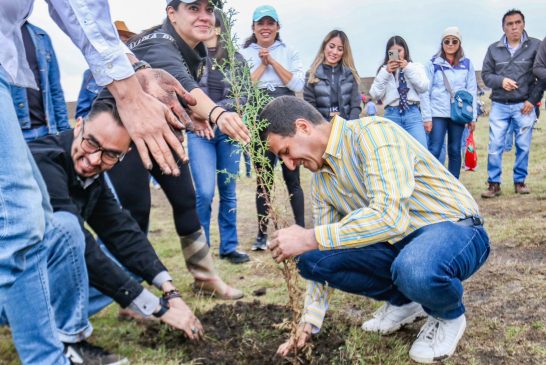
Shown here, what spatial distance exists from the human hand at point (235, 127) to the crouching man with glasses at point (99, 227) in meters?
0.47

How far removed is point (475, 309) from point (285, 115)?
5.85ft

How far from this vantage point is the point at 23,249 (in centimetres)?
190

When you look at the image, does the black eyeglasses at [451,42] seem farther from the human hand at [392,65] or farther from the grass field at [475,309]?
the grass field at [475,309]

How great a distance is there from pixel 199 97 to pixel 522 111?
5.80 m

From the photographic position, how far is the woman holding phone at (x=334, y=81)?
597 centimetres

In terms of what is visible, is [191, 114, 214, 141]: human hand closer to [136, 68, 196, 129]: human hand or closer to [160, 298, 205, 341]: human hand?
[136, 68, 196, 129]: human hand

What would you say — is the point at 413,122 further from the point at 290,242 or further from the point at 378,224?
the point at 290,242

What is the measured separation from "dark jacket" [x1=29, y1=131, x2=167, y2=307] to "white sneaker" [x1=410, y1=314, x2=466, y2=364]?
1478 millimetres

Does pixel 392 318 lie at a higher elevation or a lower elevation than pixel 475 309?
higher

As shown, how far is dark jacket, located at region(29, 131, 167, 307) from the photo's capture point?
272 cm

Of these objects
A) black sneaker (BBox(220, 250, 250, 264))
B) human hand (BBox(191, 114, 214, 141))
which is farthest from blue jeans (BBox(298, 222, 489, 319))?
black sneaker (BBox(220, 250, 250, 264))

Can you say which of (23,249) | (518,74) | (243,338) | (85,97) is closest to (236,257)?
(85,97)

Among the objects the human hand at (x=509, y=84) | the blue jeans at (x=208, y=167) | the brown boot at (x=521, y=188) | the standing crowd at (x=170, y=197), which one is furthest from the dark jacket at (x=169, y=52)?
the brown boot at (x=521, y=188)

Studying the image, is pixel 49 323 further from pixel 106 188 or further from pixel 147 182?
pixel 147 182
